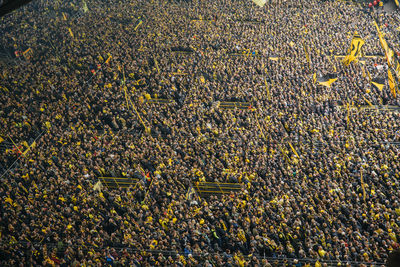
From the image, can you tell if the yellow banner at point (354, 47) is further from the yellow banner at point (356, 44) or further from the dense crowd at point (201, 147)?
the dense crowd at point (201, 147)

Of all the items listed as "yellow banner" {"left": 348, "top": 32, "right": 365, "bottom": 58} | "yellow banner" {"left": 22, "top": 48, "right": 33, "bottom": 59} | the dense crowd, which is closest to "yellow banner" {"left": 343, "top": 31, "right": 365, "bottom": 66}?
"yellow banner" {"left": 348, "top": 32, "right": 365, "bottom": 58}

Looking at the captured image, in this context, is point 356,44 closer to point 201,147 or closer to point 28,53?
point 201,147

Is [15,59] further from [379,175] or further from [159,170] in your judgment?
[379,175]

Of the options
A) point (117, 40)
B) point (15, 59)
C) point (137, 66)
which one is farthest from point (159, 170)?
point (15, 59)

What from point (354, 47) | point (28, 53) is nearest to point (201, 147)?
point (354, 47)

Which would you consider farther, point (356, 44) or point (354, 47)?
point (354, 47)

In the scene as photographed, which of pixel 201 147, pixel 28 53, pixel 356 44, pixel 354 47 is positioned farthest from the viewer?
pixel 28 53

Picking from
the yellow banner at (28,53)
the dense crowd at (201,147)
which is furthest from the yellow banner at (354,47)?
the yellow banner at (28,53)

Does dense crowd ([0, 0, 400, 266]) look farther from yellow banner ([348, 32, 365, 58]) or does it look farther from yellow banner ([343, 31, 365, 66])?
yellow banner ([348, 32, 365, 58])
